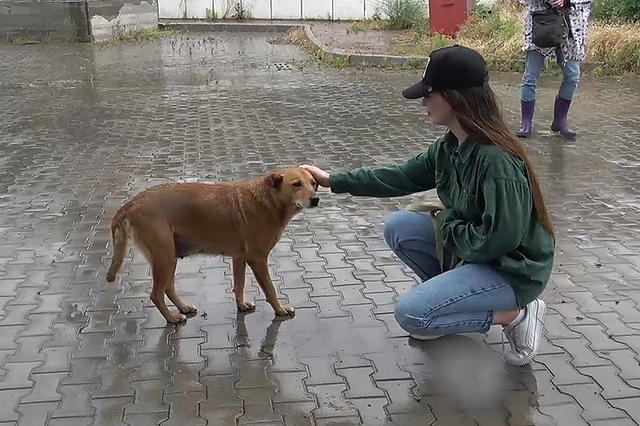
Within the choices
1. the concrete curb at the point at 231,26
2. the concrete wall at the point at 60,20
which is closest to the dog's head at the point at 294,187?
the concrete wall at the point at 60,20

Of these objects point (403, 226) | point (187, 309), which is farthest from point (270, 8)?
point (403, 226)

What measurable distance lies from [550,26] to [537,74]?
0.61 metres

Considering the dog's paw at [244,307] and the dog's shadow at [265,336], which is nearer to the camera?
the dog's shadow at [265,336]

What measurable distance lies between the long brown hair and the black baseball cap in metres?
0.03

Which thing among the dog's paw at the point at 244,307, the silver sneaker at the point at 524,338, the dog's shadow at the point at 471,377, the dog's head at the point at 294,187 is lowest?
the dog's shadow at the point at 471,377

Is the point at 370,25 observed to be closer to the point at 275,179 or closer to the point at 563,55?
the point at 563,55

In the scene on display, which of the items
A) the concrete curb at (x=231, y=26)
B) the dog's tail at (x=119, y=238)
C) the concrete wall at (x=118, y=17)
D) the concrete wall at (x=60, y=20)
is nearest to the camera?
the dog's tail at (x=119, y=238)

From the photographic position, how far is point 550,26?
8.35 metres

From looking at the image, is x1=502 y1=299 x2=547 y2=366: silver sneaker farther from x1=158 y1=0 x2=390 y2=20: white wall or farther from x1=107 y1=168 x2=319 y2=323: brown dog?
x1=158 y1=0 x2=390 y2=20: white wall

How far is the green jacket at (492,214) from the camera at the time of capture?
11.3 feet

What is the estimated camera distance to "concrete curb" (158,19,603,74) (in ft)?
47.3

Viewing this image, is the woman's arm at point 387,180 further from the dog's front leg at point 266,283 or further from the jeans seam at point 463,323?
the jeans seam at point 463,323

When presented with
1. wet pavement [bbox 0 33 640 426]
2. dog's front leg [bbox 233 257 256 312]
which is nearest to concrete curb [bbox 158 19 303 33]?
wet pavement [bbox 0 33 640 426]

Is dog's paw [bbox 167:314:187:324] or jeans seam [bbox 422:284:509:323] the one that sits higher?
jeans seam [bbox 422:284:509:323]
